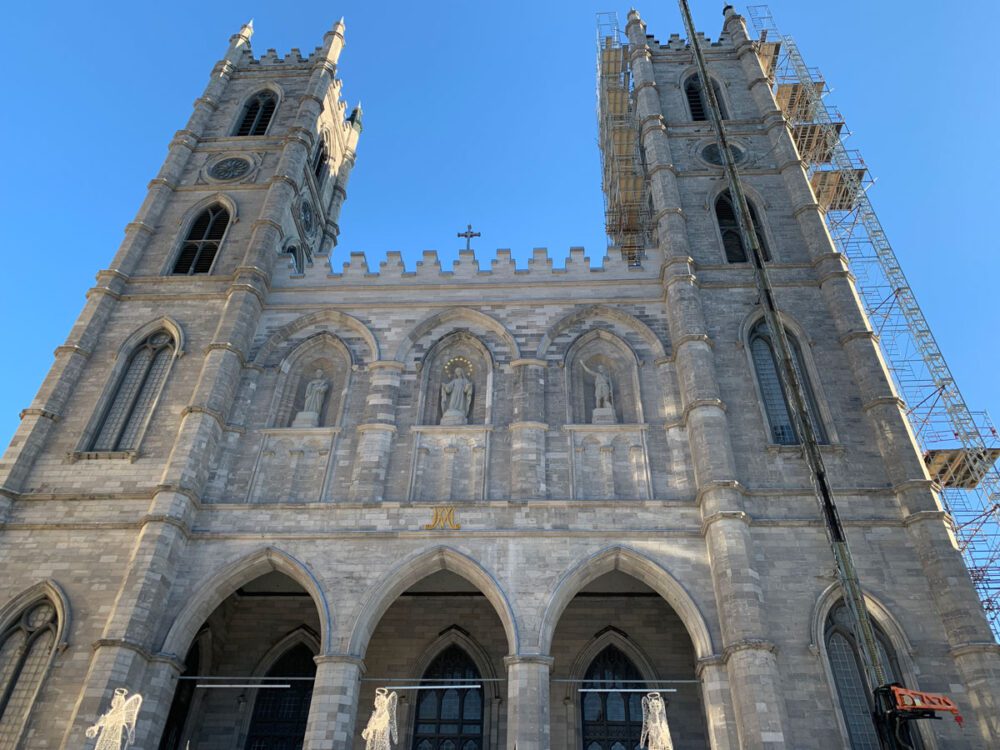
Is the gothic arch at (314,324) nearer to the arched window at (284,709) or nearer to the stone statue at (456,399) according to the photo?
the stone statue at (456,399)

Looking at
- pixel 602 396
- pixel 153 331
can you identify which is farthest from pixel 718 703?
pixel 153 331

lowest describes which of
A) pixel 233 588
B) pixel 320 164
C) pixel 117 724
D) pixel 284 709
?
pixel 117 724

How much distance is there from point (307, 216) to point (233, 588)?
49.6 ft

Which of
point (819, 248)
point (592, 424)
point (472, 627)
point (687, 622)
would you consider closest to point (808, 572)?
point (687, 622)

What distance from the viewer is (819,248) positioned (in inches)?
780

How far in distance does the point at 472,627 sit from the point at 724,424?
23.3 feet

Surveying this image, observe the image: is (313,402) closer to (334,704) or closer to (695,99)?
(334,704)

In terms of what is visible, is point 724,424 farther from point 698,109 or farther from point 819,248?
point 698,109

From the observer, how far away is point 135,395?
725 inches

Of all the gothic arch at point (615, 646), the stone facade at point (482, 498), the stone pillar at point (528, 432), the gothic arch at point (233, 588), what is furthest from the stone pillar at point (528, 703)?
the gothic arch at point (233, 588)

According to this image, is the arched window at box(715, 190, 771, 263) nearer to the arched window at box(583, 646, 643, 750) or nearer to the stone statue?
the stone statue

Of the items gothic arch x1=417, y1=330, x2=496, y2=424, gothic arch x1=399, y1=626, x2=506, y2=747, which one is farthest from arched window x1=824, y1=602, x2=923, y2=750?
gothic arch x1=417, y1=330, x2=496, y2=424

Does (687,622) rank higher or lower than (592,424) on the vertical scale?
lower

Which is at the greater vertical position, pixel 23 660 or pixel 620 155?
pixel 620 155
